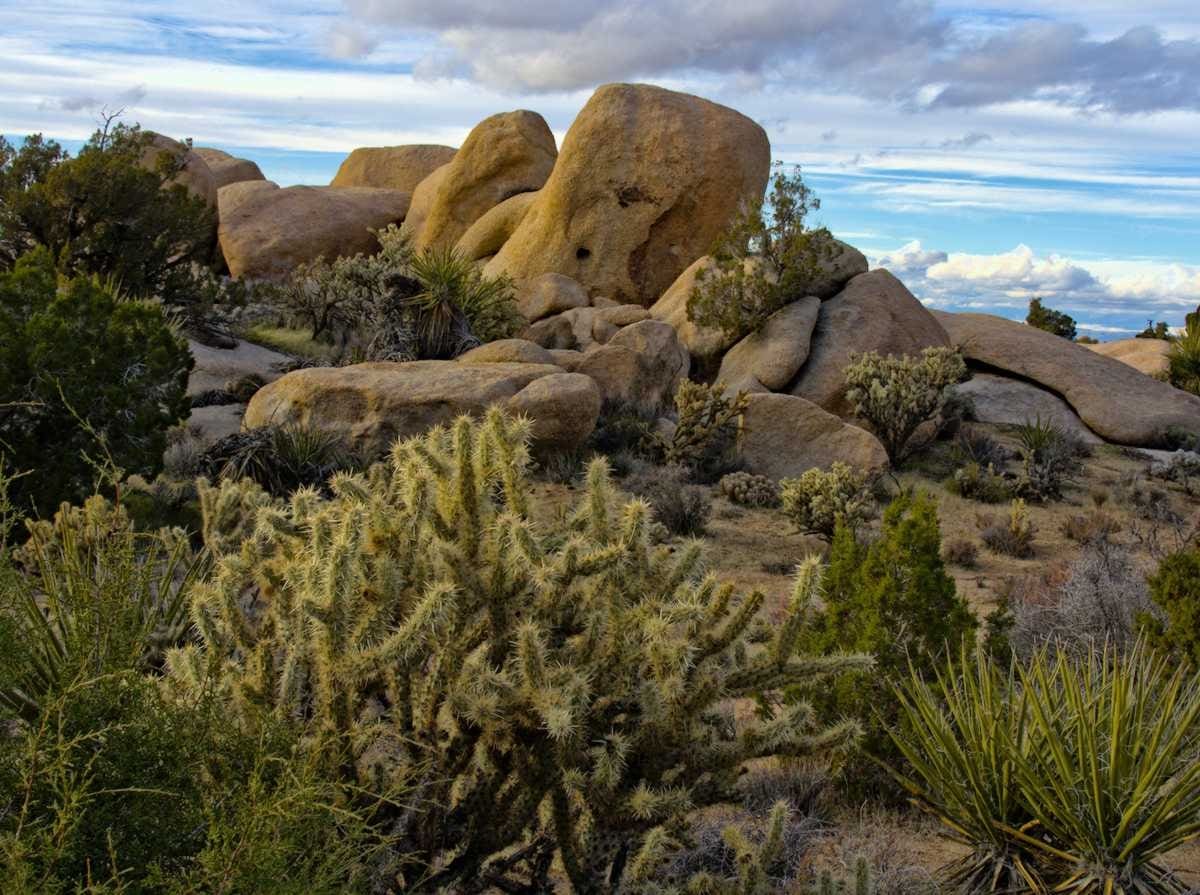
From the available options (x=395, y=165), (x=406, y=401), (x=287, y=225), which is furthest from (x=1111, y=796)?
(x=395, y=165)

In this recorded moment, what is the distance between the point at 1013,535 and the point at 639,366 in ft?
17.9

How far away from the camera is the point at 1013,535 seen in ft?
37.7

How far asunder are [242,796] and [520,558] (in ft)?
3.72

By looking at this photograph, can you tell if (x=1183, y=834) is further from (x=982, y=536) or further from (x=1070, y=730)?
(x=982, y=536)

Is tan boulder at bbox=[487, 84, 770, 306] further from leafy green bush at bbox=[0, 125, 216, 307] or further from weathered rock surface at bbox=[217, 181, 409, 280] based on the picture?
weathered rock surface at bbox=[217, 181, 409, 280]

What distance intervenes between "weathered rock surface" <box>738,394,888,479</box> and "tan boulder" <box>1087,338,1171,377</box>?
36.3 ft

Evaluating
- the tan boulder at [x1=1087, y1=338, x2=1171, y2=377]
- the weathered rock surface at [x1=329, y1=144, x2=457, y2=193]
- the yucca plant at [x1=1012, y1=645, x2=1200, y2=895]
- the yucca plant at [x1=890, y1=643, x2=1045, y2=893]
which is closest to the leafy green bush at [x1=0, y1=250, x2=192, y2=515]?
the yucca plant at [x1=890, y1=643, x2=1045, y2=893]

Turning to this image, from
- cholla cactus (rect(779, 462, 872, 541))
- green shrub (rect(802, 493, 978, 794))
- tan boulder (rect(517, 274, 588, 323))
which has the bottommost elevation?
cholla cactus (rect(779, 462, 872, 541))

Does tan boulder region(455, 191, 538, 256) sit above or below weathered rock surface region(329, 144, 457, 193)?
below

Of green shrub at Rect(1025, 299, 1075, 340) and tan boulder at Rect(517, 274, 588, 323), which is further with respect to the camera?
green shrub at Rect(1025, 299, 1075, 340)

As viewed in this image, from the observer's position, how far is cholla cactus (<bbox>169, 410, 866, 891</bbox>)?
11.4ft

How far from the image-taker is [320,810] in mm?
3141

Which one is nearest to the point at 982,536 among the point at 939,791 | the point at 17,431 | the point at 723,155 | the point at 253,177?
the point at 939,791

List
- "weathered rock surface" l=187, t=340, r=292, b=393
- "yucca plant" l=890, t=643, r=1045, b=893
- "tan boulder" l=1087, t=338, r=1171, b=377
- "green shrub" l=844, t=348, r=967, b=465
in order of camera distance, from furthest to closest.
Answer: "tan boulder" l=1087, t=338, r=1171, b=377 → "weathered rock surface" l=187, t=340, r=292, b=393 → "green shrub" l=844, t=348, r=967, b=465 → "yucca plant" l=890, t=643, r=1045, b=893
